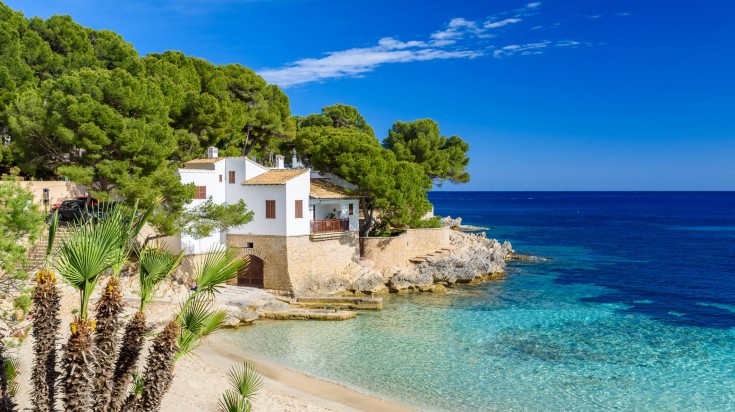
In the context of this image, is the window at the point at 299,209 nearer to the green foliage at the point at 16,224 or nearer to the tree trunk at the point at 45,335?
the green foliage at the point at 16,224

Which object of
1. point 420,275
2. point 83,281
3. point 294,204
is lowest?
point 420,275

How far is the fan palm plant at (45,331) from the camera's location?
6.94 meters

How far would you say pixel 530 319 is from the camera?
2606cm

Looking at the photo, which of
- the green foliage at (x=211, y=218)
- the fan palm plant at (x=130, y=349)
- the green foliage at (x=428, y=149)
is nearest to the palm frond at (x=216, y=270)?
the fan palm plant at (x=130, y=349)

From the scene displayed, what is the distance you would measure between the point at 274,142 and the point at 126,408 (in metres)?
39.0

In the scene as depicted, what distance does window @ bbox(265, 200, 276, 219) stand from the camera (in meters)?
28.0

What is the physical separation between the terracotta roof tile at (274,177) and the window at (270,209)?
0.96 meters

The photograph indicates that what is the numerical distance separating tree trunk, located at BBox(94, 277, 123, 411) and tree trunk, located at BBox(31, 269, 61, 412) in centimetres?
59

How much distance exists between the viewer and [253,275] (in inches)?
1142

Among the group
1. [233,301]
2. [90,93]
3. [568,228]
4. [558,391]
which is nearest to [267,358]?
[233,301]

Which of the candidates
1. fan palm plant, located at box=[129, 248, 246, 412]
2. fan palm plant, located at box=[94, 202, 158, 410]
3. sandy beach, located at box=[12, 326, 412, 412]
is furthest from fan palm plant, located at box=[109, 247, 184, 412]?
sandy beach, located at box=[12, 326, 412, 412]

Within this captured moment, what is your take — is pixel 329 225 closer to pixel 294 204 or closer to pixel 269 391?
pixel 294 204

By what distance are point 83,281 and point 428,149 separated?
43.9 m

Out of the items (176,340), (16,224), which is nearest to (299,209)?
(16,224)
